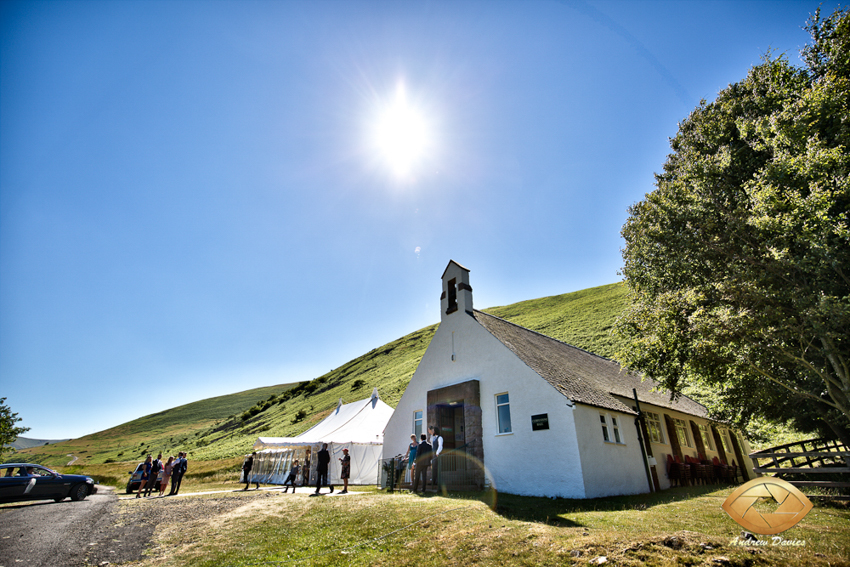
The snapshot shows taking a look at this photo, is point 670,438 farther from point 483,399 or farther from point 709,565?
point 709,565

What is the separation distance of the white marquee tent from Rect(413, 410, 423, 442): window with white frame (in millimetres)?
3892

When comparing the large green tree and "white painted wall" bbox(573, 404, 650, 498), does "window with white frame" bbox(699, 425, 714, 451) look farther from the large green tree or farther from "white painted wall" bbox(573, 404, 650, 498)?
"white painted wall" bbox(573, 404, 650, 498)

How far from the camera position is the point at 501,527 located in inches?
298

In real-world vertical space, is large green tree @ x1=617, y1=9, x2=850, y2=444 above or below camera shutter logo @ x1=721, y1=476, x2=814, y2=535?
above

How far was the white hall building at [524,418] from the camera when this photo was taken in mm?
13414

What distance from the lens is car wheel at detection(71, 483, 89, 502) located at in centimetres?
1723

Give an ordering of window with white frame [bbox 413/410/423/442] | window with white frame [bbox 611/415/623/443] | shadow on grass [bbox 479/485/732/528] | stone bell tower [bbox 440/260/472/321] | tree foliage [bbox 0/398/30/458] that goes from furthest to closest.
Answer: tree foliage [bbox 0/398/30/458]
window with white frame [bbox 413/410/423/442]
stone bell tower [bbox 440/260/472/321]
window with white frame [bbox 611/415/623/443]
shadow on grass [bbox 479/485/732/528]

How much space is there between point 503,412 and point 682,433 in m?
13.3

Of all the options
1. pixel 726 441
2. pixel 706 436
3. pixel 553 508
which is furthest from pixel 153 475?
pixel 726 441

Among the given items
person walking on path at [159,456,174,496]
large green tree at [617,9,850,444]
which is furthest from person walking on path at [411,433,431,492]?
person walking on path at [159,456,174,496]

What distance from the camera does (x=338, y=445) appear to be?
905 inches

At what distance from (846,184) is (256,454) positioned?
114 ft

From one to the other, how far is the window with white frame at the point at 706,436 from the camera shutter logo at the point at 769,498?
23.4 m

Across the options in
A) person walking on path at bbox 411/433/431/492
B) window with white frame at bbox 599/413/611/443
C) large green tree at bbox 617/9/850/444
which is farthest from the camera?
window with white frame at bbox 599/413/611/443
